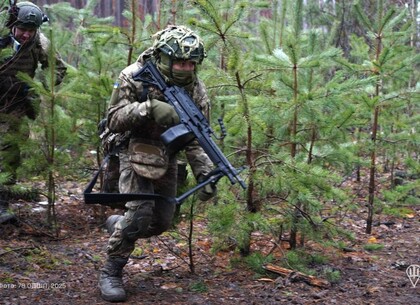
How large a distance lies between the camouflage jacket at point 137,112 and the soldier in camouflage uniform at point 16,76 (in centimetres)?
167

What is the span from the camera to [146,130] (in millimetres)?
4195

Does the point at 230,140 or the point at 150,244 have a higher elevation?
the point at 230,140

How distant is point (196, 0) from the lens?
4.38 m

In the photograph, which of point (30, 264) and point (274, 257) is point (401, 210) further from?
point (30, 264)

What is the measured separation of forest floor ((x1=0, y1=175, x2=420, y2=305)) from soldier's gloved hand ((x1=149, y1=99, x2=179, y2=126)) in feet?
4.61

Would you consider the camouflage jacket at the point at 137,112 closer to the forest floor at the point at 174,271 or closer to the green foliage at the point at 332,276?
the forest floor at the point at 174,271

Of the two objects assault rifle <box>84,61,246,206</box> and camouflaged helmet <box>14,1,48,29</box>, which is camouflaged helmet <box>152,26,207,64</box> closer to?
assault rifle <box>84,61,246,206</box>

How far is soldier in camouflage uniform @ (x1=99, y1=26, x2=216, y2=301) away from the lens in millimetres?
3883

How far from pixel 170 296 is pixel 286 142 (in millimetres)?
1975

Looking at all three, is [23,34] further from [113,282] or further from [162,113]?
[113,282]

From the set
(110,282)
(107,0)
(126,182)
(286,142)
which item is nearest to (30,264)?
(110,282)

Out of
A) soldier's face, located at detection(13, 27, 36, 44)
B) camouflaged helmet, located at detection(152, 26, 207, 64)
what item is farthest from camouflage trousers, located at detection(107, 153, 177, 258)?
soldier's face, located at detection(13, 27, 36, 44)

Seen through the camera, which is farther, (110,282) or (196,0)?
(196,0)

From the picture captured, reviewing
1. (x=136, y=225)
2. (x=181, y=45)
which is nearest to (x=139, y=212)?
(x=136, y=225)
